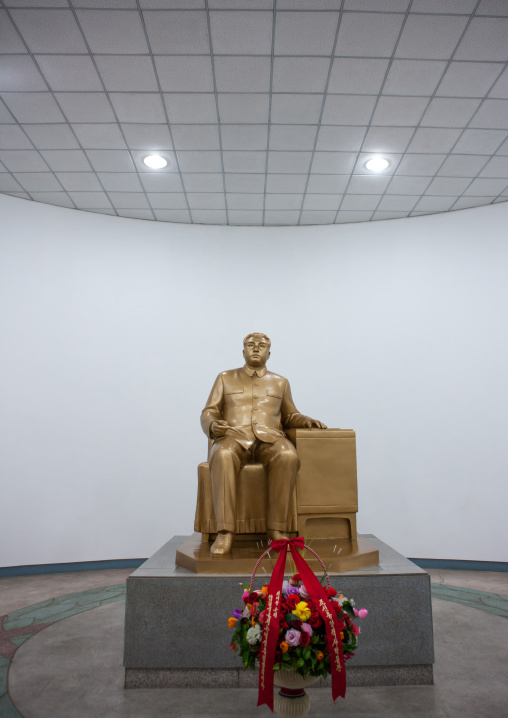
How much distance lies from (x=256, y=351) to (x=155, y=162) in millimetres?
2843

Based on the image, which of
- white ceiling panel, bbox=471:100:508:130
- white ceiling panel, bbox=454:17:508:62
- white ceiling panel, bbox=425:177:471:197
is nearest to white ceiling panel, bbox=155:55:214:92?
white ceiling panel, bbox=454:17:508:62

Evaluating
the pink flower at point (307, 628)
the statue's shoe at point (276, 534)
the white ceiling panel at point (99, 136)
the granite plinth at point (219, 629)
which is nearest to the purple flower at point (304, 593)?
the pink flower at point (307, 628)

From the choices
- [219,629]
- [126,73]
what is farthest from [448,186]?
[219,629]

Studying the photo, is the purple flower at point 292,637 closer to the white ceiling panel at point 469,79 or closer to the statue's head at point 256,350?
the statue's head at point 256,350

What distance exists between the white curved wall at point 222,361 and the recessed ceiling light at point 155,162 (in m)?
1.18

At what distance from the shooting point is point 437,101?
4.78 metres

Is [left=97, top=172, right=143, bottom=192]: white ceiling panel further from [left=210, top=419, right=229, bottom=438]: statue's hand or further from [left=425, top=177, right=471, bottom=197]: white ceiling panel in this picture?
[left=210, top=419, right=229, bottom=438]: statue's hand

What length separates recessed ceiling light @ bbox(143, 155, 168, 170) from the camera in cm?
555

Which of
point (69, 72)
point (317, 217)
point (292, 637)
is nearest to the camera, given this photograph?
point (292, 637)

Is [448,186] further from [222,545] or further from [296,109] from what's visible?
[222,545]

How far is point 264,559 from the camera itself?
3.15m

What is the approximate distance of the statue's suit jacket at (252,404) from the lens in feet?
12.6

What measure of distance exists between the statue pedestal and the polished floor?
0.61m

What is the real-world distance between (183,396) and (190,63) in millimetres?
3620
